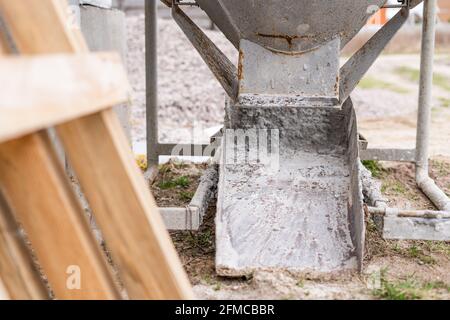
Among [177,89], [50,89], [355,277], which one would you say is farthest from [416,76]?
[50,89]

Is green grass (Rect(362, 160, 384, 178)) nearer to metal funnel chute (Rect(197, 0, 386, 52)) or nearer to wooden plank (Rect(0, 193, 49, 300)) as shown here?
metal funnel chute (Rect(197, 0, 386, 52))

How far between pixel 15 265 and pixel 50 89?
60cm

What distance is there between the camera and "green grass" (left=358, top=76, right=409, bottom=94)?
38.1ft

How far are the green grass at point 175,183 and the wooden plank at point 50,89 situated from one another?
126 inches

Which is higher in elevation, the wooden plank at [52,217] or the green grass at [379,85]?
the wooden plank at [52,217]

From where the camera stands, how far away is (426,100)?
14.8 ft

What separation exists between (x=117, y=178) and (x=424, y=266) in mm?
2009

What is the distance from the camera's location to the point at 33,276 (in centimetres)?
165

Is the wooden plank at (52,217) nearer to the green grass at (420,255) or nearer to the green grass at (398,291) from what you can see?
the green grass at (398,291)

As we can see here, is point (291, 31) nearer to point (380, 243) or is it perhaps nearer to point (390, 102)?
point (380, 243)

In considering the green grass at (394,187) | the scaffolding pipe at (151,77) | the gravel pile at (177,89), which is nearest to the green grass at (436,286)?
the green grass at (394,187)

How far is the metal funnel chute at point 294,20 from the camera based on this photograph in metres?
2.99

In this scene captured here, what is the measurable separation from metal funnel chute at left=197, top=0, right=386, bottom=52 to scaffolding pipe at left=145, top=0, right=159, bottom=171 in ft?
4.95
